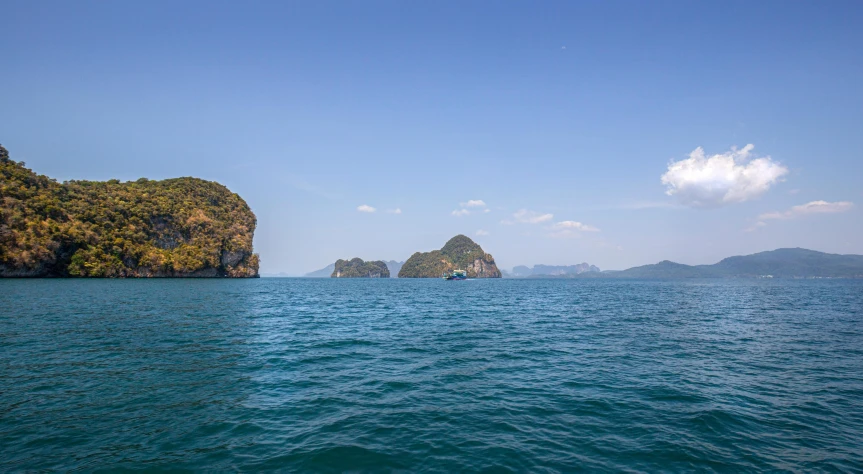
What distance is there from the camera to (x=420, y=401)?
14.5 meters

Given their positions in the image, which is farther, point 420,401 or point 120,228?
point 120,228

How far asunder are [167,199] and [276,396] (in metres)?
180

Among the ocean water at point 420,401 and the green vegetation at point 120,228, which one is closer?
the ocean water at point 420,401

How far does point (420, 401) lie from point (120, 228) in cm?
15868

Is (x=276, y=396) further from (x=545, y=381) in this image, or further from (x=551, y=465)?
(x=545, y=381)

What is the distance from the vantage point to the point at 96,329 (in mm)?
27250

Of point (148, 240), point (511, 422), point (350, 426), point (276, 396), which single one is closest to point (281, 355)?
point (276, 396)

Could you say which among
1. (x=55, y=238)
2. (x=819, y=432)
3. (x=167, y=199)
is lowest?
(x=819, y=432)

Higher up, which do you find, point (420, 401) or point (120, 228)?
point (120, 228)

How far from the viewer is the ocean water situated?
10062 millimetres

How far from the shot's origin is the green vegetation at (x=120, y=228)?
97750mm

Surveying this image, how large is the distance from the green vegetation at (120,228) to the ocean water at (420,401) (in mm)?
103390

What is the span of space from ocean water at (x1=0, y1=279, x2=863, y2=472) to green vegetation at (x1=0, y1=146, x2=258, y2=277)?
10339cm

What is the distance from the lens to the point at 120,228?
12888 cm
